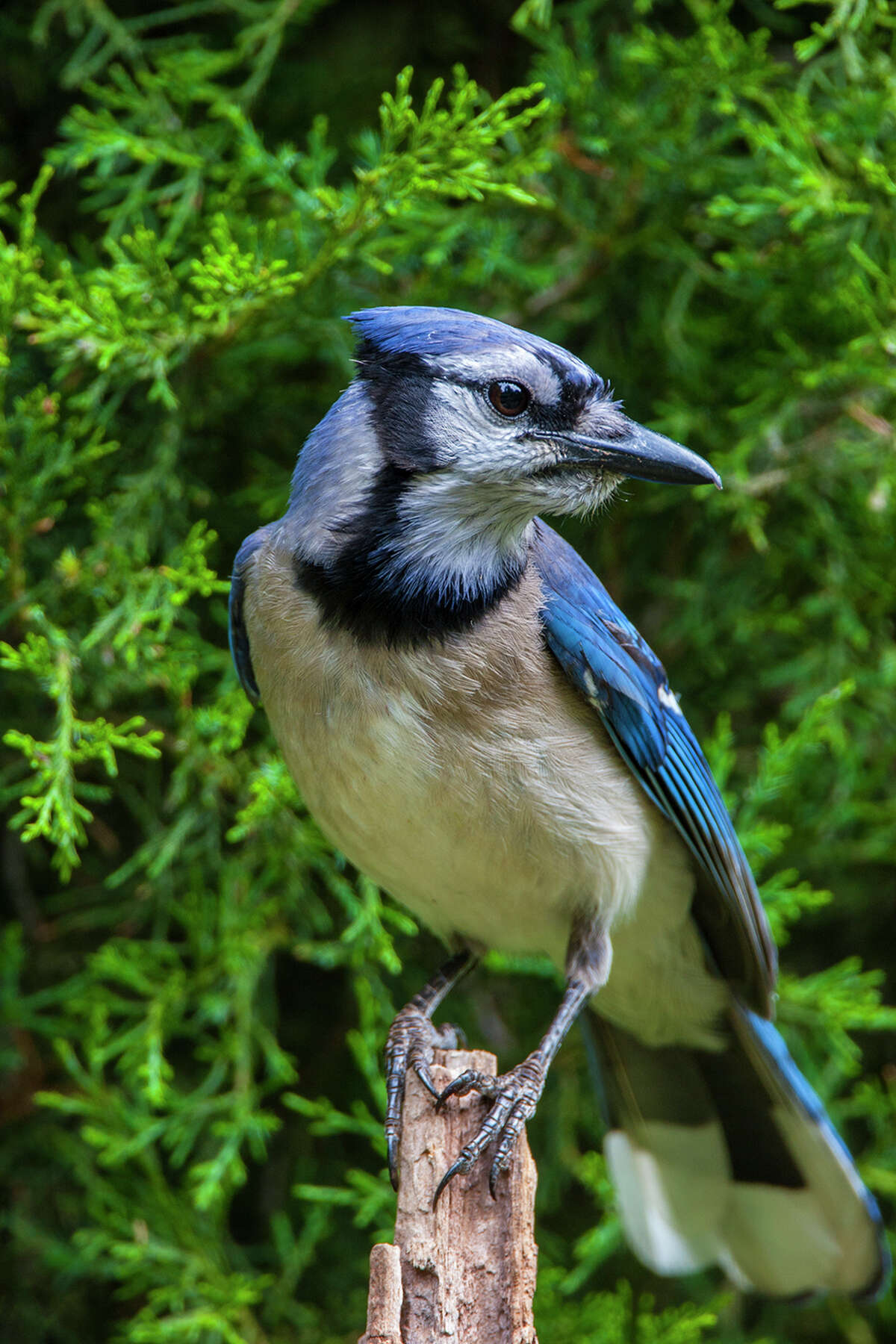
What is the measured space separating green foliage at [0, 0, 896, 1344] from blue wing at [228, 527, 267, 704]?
0.39 feet

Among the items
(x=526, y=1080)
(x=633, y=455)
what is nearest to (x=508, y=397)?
(x=633, y=455)

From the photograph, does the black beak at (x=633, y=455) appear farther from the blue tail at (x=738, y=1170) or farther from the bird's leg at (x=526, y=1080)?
the blue tail at (x=738, y=1170)

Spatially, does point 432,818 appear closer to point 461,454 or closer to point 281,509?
point 461,454

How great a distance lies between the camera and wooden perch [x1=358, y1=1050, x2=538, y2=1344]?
1847 mm

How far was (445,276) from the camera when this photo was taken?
2969mm

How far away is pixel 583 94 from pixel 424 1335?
247cm

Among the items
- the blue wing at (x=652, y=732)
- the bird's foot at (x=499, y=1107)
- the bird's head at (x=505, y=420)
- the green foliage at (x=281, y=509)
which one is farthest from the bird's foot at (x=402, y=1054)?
the bird's head at (x=505, y=420)

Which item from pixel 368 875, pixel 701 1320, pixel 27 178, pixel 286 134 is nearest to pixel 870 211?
pixel 286 134

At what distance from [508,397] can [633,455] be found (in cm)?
23

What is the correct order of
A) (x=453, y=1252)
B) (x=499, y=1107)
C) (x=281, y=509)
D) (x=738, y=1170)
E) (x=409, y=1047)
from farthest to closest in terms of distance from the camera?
(x=281, y=509), (x=738, y=1170), (x=409, y=1047), (x=499, y=1107), (x=453, y=1252)

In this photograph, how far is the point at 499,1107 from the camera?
7.00ft

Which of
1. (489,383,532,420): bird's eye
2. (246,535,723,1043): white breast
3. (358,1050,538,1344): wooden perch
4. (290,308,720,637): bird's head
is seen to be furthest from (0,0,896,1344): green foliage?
(358,1050,538,1344): wooden perch

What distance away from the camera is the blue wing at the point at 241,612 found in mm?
2480

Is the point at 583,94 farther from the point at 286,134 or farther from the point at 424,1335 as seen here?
the point at 424,1335
